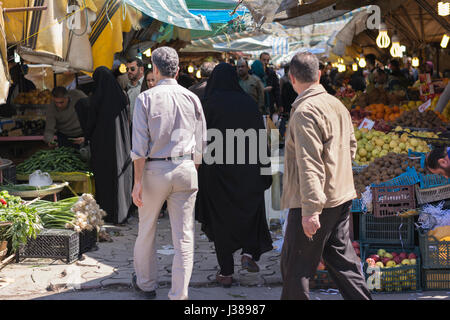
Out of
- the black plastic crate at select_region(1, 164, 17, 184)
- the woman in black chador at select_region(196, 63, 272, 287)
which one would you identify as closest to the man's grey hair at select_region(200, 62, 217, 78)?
the woman in black chador at select_region(196, 63, 272, 287)

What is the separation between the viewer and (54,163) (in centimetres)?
807

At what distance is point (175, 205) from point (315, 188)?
1.34m

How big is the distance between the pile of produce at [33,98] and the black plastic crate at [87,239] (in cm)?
455

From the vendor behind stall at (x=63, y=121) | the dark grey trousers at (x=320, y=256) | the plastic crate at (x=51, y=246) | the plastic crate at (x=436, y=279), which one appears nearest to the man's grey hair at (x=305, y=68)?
the dark grey trousers at (x=320, y=256)

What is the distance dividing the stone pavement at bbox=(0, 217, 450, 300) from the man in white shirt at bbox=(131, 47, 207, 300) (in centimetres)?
69

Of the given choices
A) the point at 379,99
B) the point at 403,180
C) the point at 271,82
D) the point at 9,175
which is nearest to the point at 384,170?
the point at 403,180

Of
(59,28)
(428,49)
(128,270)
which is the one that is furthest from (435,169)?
(428,49)

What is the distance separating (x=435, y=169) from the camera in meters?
4.46

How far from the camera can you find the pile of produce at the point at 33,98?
10.6 m

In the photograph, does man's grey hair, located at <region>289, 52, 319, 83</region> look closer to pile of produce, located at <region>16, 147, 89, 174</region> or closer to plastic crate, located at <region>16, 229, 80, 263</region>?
plastic crate, located at <region>16, 229, 80, 263</region>

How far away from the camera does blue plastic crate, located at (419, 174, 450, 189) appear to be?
17.7 ft

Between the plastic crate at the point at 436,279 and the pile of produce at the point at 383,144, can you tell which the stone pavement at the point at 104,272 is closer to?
the plastic crate at the point at 436,279

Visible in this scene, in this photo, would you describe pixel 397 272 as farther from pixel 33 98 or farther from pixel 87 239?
pixel 33 98

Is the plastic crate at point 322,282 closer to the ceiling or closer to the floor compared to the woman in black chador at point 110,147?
closer to the floor
